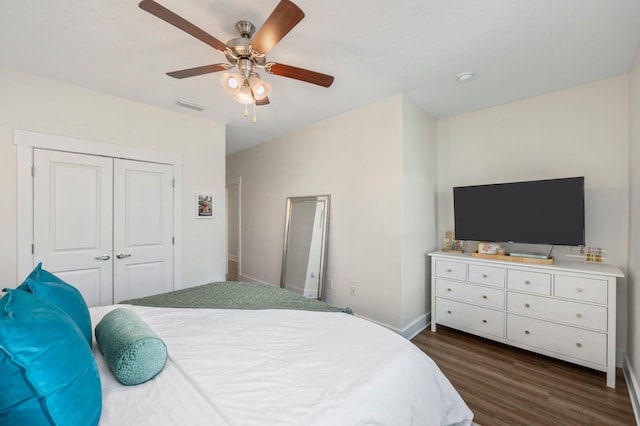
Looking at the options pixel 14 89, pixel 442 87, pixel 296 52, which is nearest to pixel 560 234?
pixel 442 87

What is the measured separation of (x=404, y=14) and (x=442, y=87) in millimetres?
1197

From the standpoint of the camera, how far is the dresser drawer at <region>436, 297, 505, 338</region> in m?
2.71

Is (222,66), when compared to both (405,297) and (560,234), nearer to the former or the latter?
(405,297)

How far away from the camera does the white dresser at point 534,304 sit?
86.7 inches

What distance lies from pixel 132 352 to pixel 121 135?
2707 mm

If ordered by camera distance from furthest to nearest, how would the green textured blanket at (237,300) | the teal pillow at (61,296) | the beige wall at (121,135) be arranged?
the beige wall at (121,135), the green textured blanket at (237,300), the teal pillow at (61,296)

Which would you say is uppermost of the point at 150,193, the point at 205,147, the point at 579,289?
the point at 205,147

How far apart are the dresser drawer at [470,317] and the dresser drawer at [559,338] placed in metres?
0.10

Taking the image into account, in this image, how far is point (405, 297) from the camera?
294 centimetres

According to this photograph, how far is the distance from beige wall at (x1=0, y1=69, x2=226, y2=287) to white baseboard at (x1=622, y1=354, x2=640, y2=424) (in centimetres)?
401

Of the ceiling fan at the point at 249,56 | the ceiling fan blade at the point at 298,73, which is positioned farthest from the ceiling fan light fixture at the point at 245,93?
the ceiling fan blade at the point at 298,73

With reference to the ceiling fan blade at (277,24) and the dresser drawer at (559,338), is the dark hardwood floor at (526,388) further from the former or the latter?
the ceiling fan blade at (277,24)

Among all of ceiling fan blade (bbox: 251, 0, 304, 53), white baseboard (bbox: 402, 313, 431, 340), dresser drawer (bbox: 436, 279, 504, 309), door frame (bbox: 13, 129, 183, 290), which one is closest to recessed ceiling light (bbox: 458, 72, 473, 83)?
ceiling fan blade (bbox: 251, 0, 304, 53)

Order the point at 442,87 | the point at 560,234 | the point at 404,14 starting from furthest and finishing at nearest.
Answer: the point at 442,87 < the point at 560,234 < the point at 404,14
